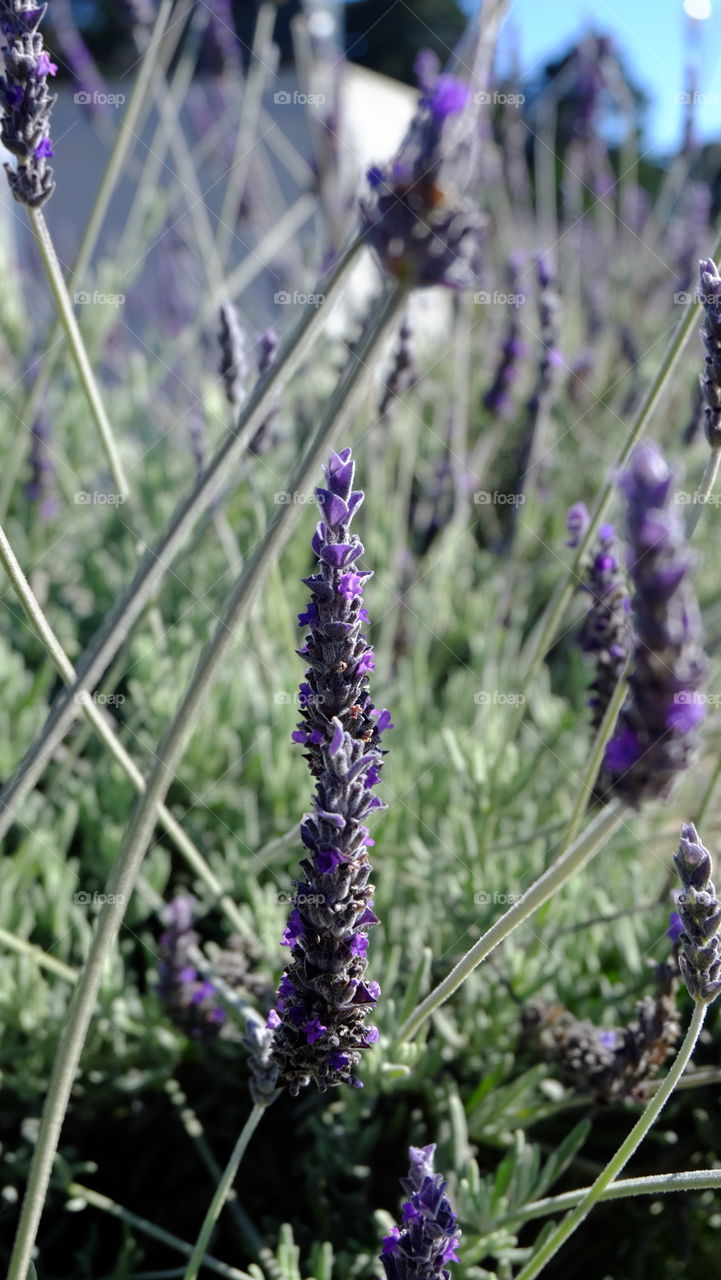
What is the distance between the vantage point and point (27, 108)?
3.34ft

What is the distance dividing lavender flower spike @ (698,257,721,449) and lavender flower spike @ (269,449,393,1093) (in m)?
0.38

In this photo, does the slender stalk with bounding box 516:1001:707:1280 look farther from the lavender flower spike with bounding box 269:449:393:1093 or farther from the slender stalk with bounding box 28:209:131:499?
the slender stalk with bounding box 28:209:131:499

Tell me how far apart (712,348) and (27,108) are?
704 mm

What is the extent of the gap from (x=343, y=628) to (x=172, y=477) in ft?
7.95

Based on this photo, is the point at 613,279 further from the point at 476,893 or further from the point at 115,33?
the point at 115,33

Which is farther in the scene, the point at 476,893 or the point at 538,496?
the point at 538,496

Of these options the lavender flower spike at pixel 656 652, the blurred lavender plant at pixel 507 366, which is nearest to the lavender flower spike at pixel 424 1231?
the lavender flower spike at pixel 656 652

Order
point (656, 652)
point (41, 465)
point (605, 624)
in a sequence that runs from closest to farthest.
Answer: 1. point (656, 652)
2. point (605, 624)
3. point (41, 465)

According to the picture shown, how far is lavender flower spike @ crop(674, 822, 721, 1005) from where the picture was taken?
0.88 meters

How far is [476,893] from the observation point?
1.70 m

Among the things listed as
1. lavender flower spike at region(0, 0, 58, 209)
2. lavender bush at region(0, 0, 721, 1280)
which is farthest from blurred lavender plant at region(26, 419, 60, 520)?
lavender flower spike at region(0, 0, 58, 209)

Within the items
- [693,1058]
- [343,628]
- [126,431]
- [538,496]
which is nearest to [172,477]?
[126,431]

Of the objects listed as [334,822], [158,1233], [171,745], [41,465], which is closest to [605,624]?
[334,822]

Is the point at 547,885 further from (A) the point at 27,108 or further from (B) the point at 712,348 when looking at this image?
(A) the point at 27,108
